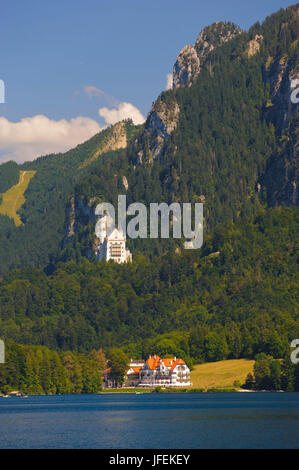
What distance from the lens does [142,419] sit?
448 feet

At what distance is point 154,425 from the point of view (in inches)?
4963

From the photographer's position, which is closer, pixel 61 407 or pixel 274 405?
pixel 274 405

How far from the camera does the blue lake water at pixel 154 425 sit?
106062mm

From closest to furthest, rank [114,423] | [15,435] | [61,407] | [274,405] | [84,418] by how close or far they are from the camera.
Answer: [15,435], [114,423], [84,418], [274,405], [61,407]

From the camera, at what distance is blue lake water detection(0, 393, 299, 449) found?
106062mm

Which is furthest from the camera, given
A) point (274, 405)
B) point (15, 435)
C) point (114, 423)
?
point (274, 405)
